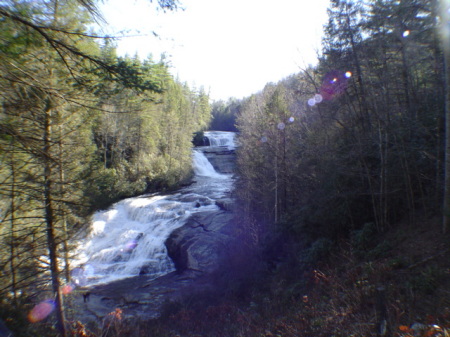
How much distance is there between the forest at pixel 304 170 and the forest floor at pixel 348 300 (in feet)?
0.14

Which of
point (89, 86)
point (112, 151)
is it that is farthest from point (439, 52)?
point (112, 151)

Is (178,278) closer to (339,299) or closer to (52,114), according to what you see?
(339,299)

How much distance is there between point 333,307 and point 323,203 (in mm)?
5242

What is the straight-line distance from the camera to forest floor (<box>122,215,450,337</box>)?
173 inches

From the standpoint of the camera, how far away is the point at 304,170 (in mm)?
12391

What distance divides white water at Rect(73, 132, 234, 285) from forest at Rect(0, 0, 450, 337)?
4519mm

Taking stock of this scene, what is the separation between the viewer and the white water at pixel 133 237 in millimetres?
13742

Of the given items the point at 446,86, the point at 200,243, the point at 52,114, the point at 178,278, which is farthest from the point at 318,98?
the point at 178,278

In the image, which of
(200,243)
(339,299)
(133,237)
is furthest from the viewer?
(133,237)

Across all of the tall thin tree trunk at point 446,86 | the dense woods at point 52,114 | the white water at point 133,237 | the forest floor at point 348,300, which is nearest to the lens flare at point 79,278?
the white water at point 133,237

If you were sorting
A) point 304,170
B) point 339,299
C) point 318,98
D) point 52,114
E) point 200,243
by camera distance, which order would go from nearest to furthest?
1. point 339,299
2. point 52,114
3. point 318,98
4. point 304,170
5. point 200,243

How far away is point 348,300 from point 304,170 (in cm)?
723

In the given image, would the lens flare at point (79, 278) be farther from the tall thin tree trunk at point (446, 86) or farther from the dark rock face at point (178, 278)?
the tall thin tree trunk at point (446, 86)

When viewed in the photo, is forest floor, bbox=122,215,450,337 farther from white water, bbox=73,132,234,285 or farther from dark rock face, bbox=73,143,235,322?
white water, bbox=73,132,234,285
